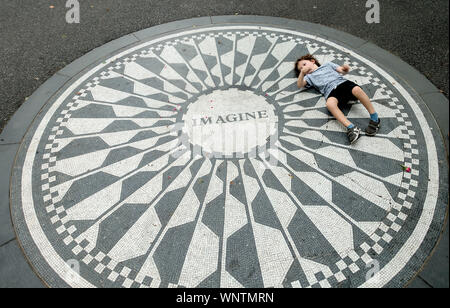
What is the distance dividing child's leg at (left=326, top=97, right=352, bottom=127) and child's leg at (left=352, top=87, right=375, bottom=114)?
0.98ft

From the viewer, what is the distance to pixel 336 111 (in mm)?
4652

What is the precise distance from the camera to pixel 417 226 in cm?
361

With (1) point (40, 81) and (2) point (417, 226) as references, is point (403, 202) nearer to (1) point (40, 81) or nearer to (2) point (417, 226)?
(2) point (417, 226)

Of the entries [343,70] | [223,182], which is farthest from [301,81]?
[223,182]

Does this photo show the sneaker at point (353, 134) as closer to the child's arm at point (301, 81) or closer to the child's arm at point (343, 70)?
the child's arm at point (343, 70)

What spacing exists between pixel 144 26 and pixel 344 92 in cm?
455

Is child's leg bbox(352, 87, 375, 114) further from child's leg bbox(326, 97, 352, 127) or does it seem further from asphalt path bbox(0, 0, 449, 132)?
asphalt path bbox(0, 0, 449, 132)

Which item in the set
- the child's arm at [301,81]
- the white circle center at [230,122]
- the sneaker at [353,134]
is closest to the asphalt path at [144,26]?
the sneaker at [353,134]

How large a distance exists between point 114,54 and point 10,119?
2218mm

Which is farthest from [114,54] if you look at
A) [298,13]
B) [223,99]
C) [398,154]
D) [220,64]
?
[398,154]

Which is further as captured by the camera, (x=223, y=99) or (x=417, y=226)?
(x=223, y=99)

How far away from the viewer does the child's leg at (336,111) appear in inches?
179

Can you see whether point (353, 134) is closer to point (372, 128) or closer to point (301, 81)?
point (372, 128)

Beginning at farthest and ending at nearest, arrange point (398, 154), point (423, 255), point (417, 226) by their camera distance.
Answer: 1. point (398, 154)
2. point (417, 226)
3. point (423, 255)
